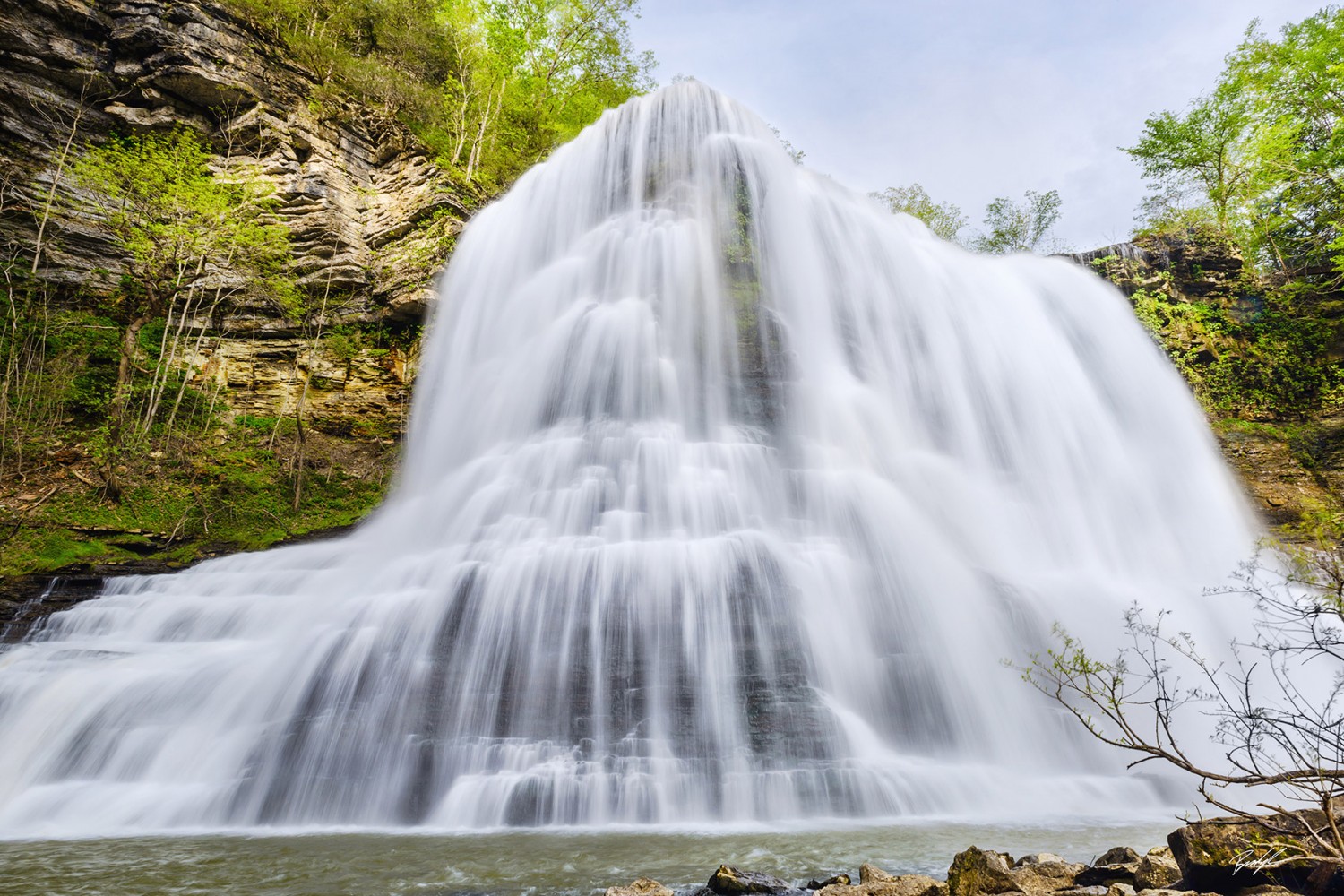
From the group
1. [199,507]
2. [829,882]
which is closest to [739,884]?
[829,882]

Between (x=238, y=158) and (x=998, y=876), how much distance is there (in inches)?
934

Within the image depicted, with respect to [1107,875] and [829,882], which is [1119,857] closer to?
[1107,875]

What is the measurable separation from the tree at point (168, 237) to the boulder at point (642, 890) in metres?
15.3

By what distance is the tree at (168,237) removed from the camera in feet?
48.5

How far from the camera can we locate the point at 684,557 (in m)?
8.38

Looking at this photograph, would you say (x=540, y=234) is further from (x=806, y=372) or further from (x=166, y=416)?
(x=166, y=416)

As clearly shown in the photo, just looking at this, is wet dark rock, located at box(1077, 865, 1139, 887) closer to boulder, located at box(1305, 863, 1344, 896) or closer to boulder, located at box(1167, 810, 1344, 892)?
boulder, located at box(1167, 810, 1344, 892)

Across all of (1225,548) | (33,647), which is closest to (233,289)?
(33,647)

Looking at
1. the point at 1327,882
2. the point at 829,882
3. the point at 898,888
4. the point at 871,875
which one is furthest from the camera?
the point at 829,882

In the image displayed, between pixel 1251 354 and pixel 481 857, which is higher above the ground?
pixel 1251 354

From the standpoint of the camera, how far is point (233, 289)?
18.0 metres

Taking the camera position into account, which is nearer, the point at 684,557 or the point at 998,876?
the point at 998,876

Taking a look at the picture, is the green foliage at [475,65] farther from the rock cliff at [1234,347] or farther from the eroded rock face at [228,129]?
the rock cliff at [1234,347]

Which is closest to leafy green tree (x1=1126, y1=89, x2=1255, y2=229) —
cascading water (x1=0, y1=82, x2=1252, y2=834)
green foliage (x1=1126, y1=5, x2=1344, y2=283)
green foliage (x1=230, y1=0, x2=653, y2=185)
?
green foliage (x1=1126, y1=5, x2=1344, y2=283)
